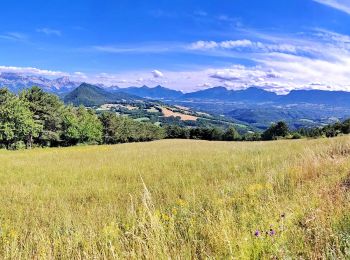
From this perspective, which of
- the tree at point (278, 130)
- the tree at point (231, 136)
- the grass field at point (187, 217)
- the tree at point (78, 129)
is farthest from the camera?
the tree at point (231, 136)

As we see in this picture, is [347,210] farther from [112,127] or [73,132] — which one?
[112,127]

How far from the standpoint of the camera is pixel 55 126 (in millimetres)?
70125

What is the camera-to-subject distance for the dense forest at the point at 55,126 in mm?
55906

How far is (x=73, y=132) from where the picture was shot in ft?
234

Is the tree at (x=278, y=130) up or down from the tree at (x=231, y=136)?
A: up

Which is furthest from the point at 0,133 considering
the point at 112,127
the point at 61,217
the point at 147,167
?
the point at 61,217

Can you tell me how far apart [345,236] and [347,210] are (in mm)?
921

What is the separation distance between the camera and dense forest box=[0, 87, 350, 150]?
55.9 meters

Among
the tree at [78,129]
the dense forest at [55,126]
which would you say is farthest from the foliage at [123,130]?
the tree at [78,129]

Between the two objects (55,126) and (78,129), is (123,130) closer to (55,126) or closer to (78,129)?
(78,129)

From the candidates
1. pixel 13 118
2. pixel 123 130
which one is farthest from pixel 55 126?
pixel 123 130

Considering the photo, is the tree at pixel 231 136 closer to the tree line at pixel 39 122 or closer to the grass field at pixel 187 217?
the tree line at pixel 39 122

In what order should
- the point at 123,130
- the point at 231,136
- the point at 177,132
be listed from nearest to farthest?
the point at 123,130, the point at 231,136, the point at 177,132

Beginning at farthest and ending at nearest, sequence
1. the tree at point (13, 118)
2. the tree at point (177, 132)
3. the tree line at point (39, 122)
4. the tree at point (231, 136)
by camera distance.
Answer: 1. the tree at point (177, 132)
2. the tree at point (231, 136)
3. the tree line at point (39, 122)
4. the tree at point (13, 118)
